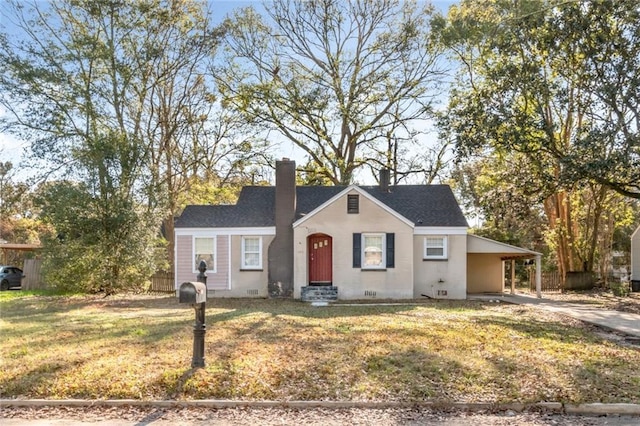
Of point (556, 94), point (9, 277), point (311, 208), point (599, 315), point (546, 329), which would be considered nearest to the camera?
point (546, 329)

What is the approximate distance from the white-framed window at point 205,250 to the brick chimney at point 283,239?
2.27 m

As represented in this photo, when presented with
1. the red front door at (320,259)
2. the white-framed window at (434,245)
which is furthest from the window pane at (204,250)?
the white-framed window at (434,245)

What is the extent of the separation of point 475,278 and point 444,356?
17.2 m

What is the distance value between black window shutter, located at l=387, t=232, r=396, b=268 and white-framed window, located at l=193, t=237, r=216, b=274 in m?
6.74

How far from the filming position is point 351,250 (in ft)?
66.2

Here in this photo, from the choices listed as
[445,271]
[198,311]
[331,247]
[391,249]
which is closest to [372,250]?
[391,249]

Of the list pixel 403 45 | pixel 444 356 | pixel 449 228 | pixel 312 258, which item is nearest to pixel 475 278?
pixel 449 228

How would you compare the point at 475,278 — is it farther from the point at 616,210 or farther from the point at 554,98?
the point at 616,210

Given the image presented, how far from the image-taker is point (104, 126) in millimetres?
23953

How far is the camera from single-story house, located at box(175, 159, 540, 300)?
66.1ft

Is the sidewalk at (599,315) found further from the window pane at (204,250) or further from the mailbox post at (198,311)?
the window pane at (204,250)

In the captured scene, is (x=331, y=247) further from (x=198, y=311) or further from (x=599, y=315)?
(x=198, y=311)

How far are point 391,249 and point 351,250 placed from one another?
148 cm

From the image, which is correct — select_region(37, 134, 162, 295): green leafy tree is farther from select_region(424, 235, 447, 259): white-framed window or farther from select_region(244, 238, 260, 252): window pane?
select_region(424, 235, 447, 259): white-framed window
